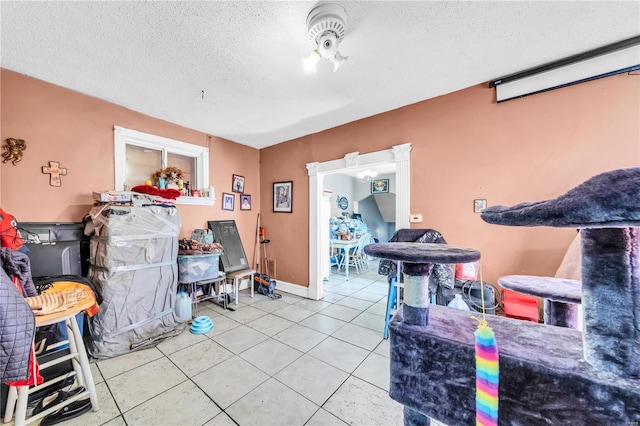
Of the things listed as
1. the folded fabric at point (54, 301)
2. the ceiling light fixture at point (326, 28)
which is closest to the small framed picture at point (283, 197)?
the ceiling light fixture at point (326, 28)

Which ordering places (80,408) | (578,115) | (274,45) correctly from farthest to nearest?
(578,115) → (274,45) → (80,408)

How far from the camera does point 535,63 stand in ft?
6.31

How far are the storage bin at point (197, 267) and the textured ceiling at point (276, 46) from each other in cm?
183

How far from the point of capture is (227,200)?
12.3 feet

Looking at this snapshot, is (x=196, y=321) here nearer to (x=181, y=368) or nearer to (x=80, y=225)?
(x=181, y=368)

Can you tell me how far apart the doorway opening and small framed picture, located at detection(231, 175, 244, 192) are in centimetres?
127

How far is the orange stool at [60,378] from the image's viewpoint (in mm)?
1229

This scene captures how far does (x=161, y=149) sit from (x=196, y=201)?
2.68 feet

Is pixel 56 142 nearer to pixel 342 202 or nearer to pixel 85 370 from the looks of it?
pixel 85 370

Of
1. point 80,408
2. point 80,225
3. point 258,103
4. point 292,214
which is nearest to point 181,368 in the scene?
point 80,408

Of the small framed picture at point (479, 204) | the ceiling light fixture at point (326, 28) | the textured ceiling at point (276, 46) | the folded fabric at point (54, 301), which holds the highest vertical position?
the textured ceiling at point (276, 46)

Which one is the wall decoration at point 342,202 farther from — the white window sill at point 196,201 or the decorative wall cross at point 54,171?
the decorative wall cross at point 54,171

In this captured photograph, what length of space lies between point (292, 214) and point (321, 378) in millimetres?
2464

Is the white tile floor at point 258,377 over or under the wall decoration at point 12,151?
under
